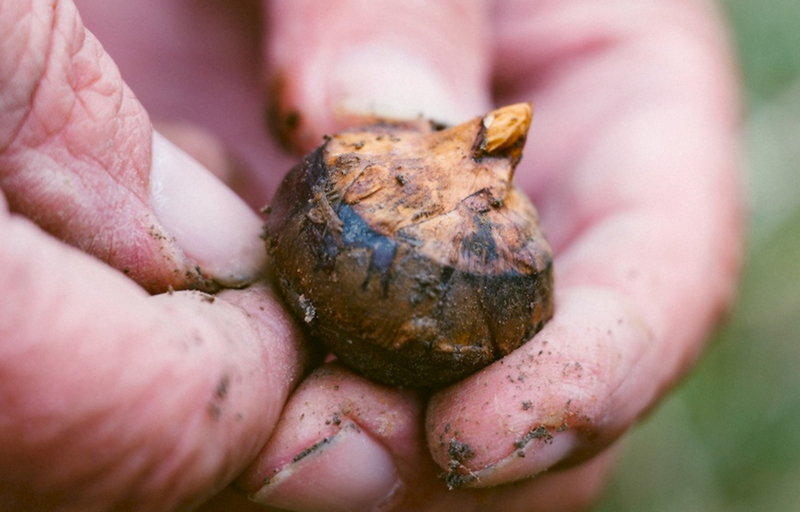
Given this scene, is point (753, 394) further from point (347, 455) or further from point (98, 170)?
point (98, 170)

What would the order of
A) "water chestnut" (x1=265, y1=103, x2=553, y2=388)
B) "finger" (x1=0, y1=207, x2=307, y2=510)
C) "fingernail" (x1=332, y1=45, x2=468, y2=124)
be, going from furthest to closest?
"fingernail" (x1=332, y1=45, x2=468, y2=124) < "water chestnut" (x1=265, y1=103, x2=553, y2=388) < "finger" (x1=0, y1=207, x2=307, y2=510)

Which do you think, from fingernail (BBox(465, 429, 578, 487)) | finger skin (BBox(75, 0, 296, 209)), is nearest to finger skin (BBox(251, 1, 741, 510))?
fingernail (BBox(465, 429, 578, 487))

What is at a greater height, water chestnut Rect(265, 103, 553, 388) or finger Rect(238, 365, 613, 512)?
water chestnut Rect(265, 103, 553, 388)

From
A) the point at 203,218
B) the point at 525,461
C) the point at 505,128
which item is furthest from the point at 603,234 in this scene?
the point at 203,218

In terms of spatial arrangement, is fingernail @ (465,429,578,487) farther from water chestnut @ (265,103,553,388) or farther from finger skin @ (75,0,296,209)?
finger skin @ (75,0,296,209)

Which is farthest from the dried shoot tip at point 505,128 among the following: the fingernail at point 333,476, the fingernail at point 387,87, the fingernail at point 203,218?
the fingernail at point 333,476

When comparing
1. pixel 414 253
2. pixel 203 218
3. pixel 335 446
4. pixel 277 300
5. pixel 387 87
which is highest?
pixel 387 87
